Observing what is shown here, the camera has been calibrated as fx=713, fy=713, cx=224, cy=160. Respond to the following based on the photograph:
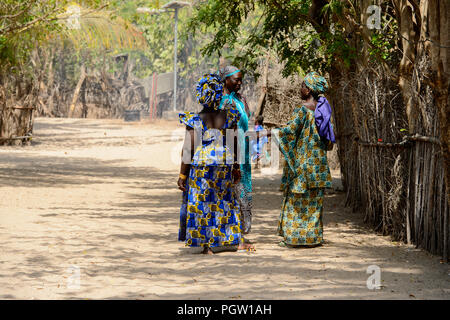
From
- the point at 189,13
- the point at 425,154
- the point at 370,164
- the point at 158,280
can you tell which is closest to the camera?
the point at 158,280

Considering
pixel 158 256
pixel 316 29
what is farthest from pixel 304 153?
pixel 316 29

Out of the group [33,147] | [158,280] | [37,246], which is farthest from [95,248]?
[33,147]

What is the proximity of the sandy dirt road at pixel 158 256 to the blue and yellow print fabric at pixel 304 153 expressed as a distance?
0.66 meters

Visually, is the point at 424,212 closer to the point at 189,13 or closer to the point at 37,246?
the point at 37,246

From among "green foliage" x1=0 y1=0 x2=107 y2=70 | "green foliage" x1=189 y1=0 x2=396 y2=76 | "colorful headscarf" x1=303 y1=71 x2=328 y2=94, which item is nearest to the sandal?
"colorful headscarf" x1=303 y1=71 x2=328 y2=94

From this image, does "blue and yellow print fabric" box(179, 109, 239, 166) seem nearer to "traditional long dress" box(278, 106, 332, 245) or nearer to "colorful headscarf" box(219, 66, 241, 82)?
"colorful headscarf" box(219, 66, 241, 82)

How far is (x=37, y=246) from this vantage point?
22.5ft

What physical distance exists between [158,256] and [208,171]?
0.91 m

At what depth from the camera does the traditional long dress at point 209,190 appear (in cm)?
645

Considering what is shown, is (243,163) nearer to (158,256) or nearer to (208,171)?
(208,171)

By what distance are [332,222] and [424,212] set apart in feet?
7.52

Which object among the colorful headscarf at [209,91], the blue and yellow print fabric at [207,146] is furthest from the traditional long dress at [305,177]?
the colorful headscarf at [209,91]

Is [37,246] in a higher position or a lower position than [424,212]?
lower

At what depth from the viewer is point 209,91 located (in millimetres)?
6363
